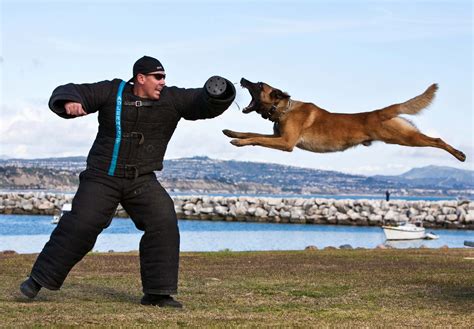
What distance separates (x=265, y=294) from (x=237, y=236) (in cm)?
3241

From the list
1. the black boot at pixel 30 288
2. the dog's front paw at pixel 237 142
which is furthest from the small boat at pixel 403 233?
the black boot at pixel 30 288

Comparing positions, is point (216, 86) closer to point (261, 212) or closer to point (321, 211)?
point (321, 211)

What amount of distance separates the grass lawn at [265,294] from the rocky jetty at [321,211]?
129ft

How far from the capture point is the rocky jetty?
182 feet

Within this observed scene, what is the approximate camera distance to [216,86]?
30.7 feet

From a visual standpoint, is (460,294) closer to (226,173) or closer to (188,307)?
(188,307)

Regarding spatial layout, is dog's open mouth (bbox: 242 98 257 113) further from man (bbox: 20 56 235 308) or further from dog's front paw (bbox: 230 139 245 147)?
man (bbox: 20 56 235 308)

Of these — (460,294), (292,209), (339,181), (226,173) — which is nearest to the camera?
(460,294)

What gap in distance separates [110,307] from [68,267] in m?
0.60

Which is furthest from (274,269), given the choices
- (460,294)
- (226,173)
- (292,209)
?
(226,173)

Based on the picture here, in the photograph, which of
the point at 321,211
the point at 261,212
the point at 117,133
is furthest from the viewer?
the point at 261,212

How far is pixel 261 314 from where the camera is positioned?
366 inches

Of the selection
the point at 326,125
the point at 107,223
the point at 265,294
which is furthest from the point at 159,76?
the point at 326,125

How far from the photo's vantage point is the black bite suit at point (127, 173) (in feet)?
31.1
